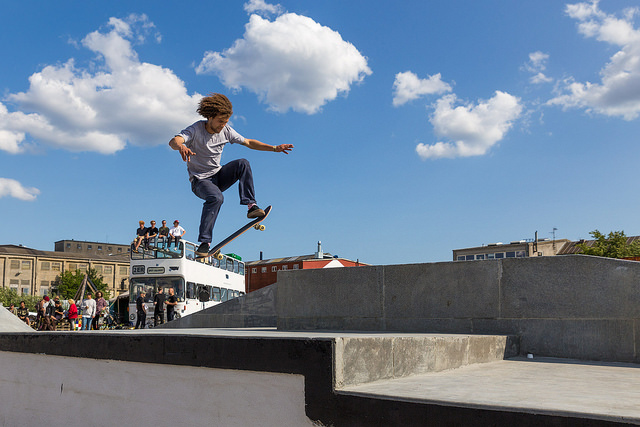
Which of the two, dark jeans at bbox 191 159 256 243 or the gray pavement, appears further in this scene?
dark jeans at bbox 191 159 256 243

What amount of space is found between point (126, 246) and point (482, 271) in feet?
454

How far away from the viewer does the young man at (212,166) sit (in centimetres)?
765

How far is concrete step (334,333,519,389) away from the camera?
10.5ft

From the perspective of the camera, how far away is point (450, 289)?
6715mm

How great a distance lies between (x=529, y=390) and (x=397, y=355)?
89 cm

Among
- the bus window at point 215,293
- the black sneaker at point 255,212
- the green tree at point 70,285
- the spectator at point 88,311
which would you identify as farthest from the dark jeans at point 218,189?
the green tree at point 70,285

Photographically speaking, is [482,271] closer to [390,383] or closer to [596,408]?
[390,383]

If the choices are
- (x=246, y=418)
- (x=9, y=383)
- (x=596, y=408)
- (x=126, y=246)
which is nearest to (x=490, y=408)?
(x=596, y=408)

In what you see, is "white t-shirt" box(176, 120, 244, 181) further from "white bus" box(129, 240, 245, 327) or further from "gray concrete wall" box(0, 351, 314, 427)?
"white bus" box(129, 240, 245, 327)

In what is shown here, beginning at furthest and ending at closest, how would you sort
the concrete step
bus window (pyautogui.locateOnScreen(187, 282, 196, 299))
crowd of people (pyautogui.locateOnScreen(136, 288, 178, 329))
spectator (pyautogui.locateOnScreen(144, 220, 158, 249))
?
bus window (pyautogui.locateOnScreen(187, 282, 196, 299)), crowd of people (pyautogui.locateOnScreen(136, 288, 178, 329)), spectator (pyautogui.locateOnScreen(144, 220, 158, 249)), the concrete step

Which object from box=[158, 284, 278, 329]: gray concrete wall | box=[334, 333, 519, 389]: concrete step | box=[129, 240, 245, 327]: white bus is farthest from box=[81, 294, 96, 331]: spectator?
box=[334, 333, 519, 389]: concrete step

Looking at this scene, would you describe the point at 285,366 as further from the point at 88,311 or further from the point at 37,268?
the point at 37,268

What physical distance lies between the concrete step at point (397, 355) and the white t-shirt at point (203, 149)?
454 cm

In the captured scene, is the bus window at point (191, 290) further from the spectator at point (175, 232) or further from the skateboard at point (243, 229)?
the skateboard at point (243, 229)
